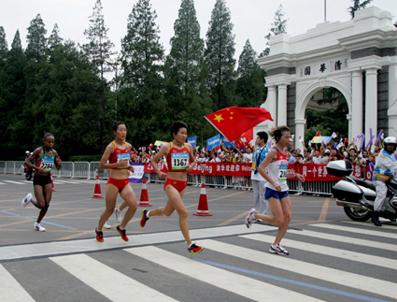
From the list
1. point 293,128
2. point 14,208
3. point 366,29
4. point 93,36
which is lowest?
point 14,208

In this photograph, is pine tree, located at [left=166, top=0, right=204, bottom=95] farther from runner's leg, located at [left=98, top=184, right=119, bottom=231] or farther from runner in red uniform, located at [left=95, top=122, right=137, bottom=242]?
runner's leg, located at [left=98, top=184, right=119, bottom=231]

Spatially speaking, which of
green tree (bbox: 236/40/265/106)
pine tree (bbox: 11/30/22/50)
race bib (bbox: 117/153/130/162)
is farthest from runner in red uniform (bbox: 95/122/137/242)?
pine tree (bbox: 11/30/22/50)

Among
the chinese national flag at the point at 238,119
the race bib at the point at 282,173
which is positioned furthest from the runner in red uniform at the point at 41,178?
the chinese national flag at the point at 238,119

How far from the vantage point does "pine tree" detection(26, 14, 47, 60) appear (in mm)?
55438

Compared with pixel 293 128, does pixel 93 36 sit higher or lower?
higher

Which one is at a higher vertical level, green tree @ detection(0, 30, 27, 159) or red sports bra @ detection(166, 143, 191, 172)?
green tree @ detection(0, 30, 27, 159)

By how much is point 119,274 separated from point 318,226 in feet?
17.5

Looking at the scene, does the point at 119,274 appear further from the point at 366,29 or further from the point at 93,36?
the point at 93,36

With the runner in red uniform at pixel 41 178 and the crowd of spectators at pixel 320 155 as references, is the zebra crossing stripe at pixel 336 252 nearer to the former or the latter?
the runner in red uniform at pixel 41 178

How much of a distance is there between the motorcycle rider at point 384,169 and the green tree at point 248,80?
45.9 metres

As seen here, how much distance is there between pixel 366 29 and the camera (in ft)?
84.7

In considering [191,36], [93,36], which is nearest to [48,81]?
[93,36]

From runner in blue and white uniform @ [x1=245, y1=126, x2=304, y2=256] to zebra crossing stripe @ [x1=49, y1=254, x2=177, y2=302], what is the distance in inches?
95.5

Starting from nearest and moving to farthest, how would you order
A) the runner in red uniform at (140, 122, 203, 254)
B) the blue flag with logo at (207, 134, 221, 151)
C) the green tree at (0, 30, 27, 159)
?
the runner in red uniform at (140, 122, 203, 254), the blue flag with logo at (207, 134, 221, 151), the green tree at (0, 30, 27, 159)
